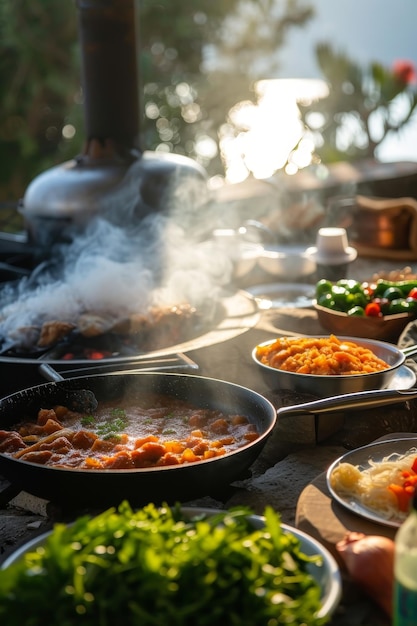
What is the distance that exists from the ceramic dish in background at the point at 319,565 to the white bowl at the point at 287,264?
3.75 metres

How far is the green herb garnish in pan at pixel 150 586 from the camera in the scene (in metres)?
1.52

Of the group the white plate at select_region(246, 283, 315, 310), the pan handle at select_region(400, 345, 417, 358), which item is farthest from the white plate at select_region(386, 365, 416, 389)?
the white plate at select_region(246, 283, 315, 310)

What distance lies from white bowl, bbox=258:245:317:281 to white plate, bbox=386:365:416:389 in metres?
2.06

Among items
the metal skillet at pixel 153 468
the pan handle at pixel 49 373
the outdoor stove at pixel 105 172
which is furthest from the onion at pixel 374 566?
the outdoor stove at pixel 105 172

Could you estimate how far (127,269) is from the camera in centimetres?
452

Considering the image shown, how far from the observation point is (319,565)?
1828 millimetres

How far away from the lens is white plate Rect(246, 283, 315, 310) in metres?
4.93

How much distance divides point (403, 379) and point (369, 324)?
631 mm

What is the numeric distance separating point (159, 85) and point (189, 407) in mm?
11621

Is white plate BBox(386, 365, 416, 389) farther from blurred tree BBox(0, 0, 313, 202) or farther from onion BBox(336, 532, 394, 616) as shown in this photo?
blurred tree BBox(0, 0, 313, 202)

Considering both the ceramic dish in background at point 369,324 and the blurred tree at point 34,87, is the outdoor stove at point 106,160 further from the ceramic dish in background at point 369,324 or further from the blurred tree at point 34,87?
the blurred tree at point 34,87

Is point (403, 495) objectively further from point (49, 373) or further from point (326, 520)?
point (49, 373)

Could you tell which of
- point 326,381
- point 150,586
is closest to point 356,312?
point 326,381

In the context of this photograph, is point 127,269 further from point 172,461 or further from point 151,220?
point 172,461
